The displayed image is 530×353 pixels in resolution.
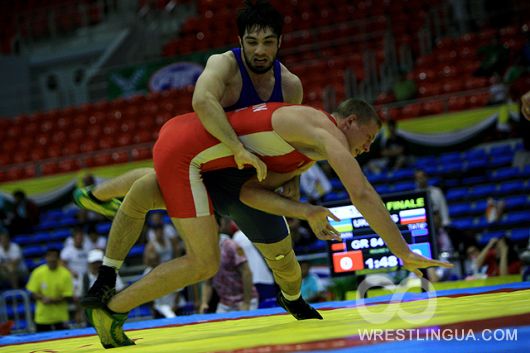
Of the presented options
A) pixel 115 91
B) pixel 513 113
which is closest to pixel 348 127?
pixel 513 113

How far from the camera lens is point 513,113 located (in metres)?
11.9

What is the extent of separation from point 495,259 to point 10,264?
241 inches

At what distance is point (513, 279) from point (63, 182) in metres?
9.30

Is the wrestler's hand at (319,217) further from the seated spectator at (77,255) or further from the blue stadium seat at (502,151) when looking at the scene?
the blue stadium seat at (502,151)

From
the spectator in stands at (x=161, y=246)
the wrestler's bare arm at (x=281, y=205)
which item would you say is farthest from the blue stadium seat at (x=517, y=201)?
the wrestler's bare arm at (x=281, y=205)

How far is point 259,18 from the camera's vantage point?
14.7ft

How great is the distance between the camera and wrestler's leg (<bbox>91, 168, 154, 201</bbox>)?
4672 mm

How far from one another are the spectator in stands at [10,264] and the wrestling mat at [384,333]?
6.55 meters

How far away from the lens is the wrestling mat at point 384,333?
118 inches

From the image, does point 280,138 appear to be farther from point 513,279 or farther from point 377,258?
point 513,279

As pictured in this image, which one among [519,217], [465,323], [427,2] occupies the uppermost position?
[427,2]

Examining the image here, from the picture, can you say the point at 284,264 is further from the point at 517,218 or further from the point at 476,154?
the point at 476,154

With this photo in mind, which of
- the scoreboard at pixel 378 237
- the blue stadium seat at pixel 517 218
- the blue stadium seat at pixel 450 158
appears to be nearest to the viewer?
the scoreboard at pixel 378 237

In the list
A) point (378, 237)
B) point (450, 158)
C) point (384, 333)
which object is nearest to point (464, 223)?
point (450, 158)
